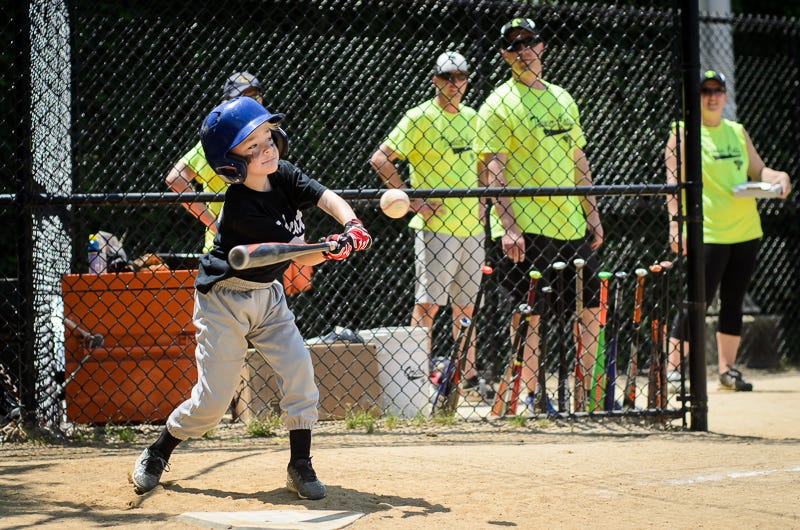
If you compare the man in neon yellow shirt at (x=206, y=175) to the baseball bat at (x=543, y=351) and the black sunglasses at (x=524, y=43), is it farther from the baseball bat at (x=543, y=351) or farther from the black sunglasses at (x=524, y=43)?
the baseball bat at (x=543, y=351)

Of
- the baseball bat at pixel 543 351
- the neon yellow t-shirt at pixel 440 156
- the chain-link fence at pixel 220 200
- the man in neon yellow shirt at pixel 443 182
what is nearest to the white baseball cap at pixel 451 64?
the man in neon yellow shirt at pixel 443 182

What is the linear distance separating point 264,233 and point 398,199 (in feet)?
1.71

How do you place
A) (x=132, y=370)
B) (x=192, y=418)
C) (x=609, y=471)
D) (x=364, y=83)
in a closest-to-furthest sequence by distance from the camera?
1. (x=192, y=418)
2. (x=609, y=471)
3. (x=132, y=370)
4. (x=364, y=83)

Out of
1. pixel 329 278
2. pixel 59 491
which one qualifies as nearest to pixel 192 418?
pixel 59 491

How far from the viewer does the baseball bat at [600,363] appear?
18.4 feet

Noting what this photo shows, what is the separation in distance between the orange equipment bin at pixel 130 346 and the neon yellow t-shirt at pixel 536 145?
6.20 feet

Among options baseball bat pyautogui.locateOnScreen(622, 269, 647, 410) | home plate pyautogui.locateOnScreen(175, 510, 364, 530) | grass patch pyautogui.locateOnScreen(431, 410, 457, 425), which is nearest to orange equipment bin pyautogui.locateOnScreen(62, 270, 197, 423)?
grass patch pyautogui.locateOnScreen(431, 410, 457, 425)

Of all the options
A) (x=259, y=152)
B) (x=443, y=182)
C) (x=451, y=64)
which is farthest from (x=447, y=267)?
(x=259, y=152)

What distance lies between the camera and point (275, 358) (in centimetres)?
379

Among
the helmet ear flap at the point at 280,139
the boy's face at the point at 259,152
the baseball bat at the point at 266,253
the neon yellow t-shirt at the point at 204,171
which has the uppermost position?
the neon yellow t-shirt at the point at 204,171

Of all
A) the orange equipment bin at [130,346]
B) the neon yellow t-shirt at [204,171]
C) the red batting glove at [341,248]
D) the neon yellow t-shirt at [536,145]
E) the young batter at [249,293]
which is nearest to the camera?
the red batting glove at [341,248]

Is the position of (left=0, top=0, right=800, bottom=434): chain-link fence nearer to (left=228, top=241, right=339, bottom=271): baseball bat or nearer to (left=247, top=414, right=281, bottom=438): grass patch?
(left=247, top=414, right=281, bottom=438): grass patch

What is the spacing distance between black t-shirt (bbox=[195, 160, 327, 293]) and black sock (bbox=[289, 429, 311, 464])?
0.59 metres

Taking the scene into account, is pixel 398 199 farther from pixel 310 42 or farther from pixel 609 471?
pixel 310 42
